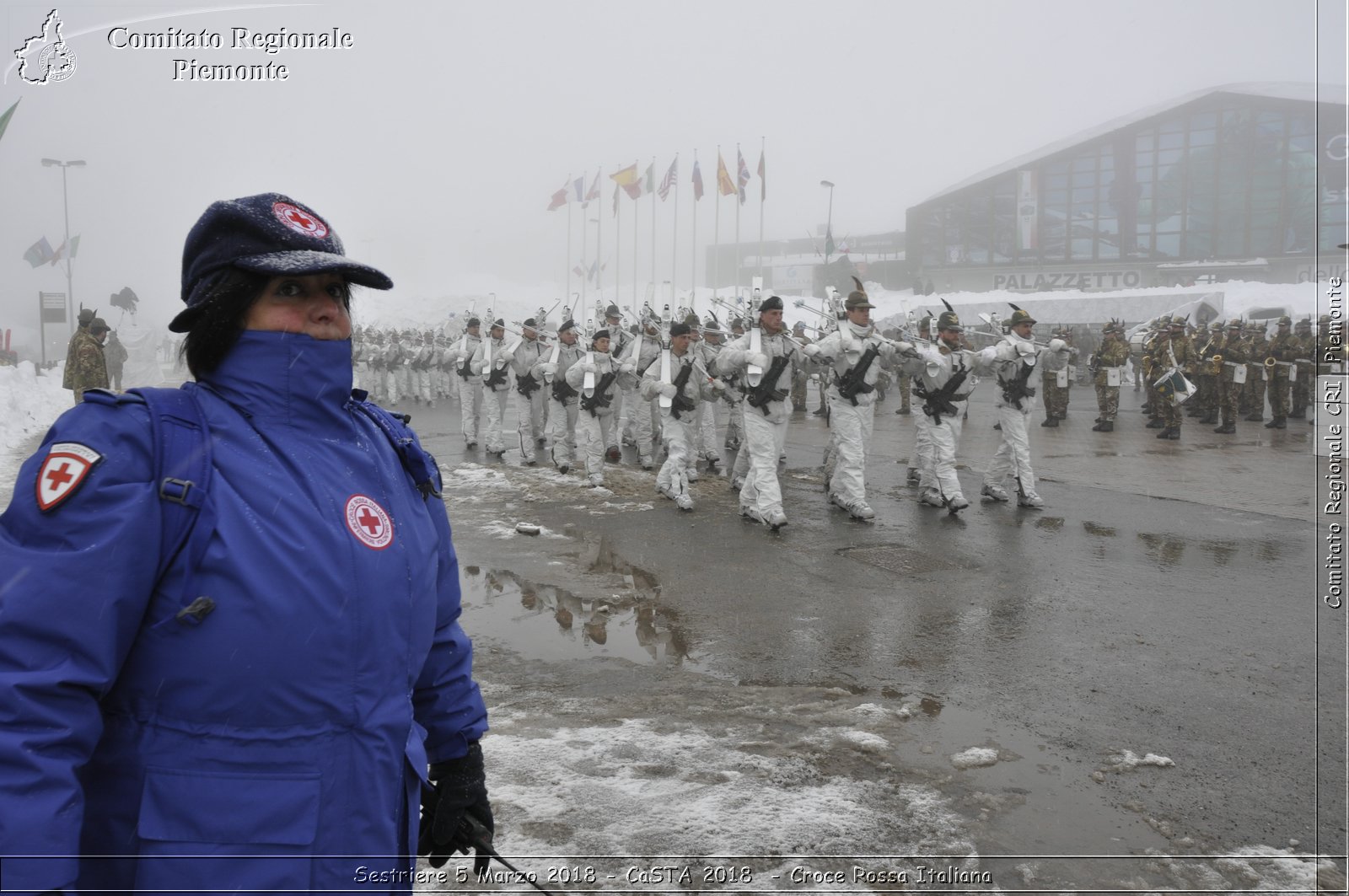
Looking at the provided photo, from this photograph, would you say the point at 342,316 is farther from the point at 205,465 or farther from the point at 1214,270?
the point at 1214,270

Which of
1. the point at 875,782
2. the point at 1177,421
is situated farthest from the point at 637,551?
the point at 1177,421

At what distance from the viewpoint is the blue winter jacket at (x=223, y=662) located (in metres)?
1.44

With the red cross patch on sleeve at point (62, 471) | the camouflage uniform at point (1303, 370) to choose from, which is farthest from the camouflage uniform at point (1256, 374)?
the red cross patch on sleeve at point (62, 471)

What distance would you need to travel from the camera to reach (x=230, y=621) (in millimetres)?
1608

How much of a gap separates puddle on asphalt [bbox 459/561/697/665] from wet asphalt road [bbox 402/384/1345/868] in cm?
7

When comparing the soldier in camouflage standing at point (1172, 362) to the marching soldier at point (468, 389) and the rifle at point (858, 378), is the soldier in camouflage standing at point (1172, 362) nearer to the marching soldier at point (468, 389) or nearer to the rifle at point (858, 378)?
the rifle at point (858, 378)

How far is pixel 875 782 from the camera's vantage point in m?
3.91

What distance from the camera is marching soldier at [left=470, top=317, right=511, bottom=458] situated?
52.0 feet

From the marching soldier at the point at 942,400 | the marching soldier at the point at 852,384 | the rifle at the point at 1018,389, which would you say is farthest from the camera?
the rifle at the point at 1018,389

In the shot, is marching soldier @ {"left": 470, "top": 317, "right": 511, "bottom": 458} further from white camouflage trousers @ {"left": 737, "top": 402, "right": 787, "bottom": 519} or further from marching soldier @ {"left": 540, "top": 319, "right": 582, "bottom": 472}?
white camouflage trousers @ {"left": 737, "top": 402, "right": 787, "bottom": 519}

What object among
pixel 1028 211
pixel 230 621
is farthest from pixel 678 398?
pixel 1028 211

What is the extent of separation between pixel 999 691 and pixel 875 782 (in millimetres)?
1524

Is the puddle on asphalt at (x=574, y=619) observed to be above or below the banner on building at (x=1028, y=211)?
below

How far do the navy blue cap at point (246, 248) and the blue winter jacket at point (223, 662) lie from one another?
0.47ft
